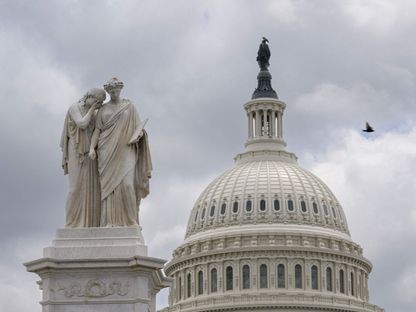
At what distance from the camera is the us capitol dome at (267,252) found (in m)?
187

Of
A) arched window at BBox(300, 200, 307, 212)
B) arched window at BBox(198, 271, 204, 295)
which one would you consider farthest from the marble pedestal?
arched window at BBox(300, 200, 307, 212)

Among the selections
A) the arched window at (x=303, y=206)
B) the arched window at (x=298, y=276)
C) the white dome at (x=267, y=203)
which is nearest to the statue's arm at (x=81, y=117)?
the arched window at (x=298, y=276)

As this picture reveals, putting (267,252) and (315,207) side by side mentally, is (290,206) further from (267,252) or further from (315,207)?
(267,252)

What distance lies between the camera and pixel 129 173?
22359 millimetres

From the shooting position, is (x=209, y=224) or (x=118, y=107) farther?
(x=209, y=224)

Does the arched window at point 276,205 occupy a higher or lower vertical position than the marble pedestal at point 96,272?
higher

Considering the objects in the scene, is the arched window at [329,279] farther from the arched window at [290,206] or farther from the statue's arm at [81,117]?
the statue's arm at [81,117]

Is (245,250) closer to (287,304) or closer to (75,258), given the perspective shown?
(287,304)

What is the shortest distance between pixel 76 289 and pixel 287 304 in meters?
163

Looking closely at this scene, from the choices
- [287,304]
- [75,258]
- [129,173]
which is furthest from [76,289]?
[287,304]

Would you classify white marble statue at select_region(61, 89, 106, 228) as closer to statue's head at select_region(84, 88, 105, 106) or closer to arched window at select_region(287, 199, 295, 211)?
statue's head at select_region(84, 88, 105, 106)

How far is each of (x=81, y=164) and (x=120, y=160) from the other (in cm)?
61

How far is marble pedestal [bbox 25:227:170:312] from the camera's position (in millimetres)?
21766

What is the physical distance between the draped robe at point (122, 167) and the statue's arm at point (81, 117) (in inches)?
5.5
